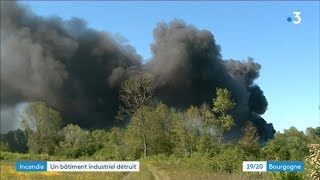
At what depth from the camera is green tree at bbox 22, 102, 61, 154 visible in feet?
286

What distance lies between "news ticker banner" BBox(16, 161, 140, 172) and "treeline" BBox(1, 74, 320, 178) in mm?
19378

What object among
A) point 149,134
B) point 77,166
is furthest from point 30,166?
point 149,134

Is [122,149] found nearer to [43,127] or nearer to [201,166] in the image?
[43,127]

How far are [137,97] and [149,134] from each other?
19.7ft

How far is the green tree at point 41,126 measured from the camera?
8706 cm

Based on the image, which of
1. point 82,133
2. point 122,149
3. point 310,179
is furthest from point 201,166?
point 82,133

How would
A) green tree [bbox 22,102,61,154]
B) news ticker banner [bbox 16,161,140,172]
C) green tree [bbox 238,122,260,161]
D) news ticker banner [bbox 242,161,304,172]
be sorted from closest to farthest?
1. news ticker banner [bbox 242,161,304,172]
2. news ticker banner [bbox 16,161,140,172]
3. green tree [bbox 238,122,260,161]
4. green tree [bbox 22,102,61,154]

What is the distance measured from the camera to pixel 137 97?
7612 cm

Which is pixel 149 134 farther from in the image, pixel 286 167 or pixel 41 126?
pixel 286 167

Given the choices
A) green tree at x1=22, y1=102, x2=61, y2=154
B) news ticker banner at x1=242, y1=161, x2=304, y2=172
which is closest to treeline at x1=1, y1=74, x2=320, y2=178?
green tree at x1=22, y1=102, x2=61, y2=154

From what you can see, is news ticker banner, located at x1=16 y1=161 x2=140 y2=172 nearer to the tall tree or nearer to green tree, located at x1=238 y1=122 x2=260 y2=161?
green tree, located at x1=238 y1=122 x2=260 y2=161

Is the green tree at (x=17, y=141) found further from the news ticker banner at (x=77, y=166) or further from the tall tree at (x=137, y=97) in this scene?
the news ticker banner at (x=77, y=166)

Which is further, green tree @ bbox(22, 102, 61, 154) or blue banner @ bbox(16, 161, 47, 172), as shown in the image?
green tree @ bbox(22, 102, 61, 154)

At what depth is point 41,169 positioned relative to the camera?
2847cm
